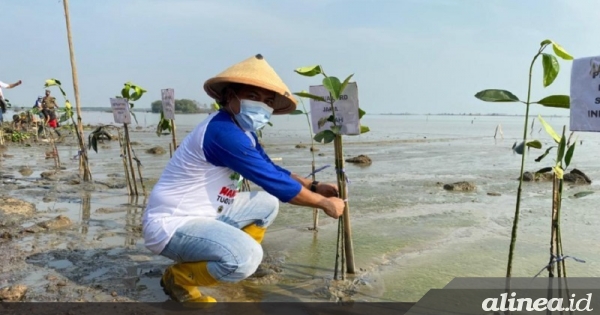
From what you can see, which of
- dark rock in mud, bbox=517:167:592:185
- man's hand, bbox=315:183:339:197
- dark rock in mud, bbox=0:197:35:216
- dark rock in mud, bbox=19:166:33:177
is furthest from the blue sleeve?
dark rock in mud, bbox=19:166:33:177

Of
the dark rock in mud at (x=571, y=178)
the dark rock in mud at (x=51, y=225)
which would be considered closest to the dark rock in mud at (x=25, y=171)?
the dark rock in mud at (x=51, y=225)

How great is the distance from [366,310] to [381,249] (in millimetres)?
1467

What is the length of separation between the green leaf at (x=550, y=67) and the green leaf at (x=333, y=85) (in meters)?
1.35

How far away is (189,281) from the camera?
299 cm

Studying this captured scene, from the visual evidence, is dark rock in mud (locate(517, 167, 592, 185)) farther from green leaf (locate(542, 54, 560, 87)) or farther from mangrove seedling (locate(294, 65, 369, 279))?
green leaf (locate(542, 54, 560, 87))

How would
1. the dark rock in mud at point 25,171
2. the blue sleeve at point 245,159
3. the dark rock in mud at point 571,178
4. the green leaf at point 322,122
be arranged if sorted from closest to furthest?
1. the blue sleeve at point 245,159
2. the green leaf at point 322,122
3. the dark rock in mud at point 571,178
4. the dark rock in mud at point 25,171

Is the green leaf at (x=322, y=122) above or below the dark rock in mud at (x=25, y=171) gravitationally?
above

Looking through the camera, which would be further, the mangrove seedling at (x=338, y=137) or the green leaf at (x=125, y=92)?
the green leaf at (x=125, y=92)

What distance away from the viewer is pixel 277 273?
12.1ft

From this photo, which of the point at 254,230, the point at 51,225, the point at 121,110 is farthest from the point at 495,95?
the point at 121,110

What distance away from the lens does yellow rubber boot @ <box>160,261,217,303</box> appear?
2943mm

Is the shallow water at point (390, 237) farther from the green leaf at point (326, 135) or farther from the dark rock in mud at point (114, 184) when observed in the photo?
the green leaf at point (326, 135)

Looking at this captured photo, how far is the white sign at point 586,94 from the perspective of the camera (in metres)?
2.24

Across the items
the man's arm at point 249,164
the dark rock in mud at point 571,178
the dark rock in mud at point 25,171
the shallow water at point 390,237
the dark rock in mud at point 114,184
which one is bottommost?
the dark rock in mud at point 25,171
